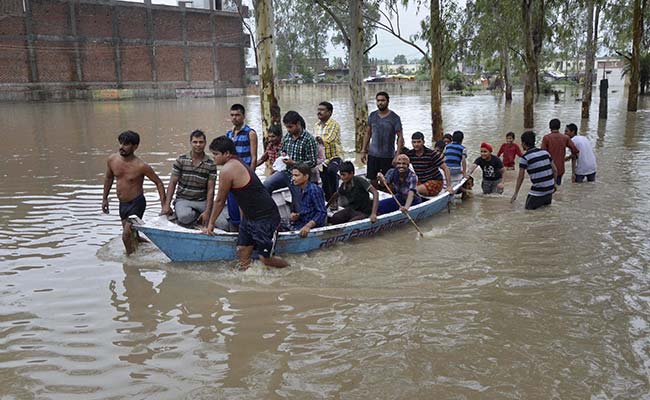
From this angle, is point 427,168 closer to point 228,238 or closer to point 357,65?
point 228,238

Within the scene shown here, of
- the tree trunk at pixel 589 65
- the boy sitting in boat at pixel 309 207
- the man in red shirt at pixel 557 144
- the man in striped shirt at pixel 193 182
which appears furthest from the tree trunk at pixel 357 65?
the tree trunk at pixel 589 65

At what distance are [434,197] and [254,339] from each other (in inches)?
174

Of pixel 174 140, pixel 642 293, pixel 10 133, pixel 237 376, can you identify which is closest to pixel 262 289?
pixel 237 376

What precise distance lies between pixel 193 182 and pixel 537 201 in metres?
4.97

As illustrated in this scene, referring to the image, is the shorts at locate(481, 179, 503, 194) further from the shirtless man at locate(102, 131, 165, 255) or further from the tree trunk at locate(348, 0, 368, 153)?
the shirtless man at locate(102, 131, 165, 255)

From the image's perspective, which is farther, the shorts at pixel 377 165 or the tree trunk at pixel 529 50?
the tree trunk at pixel 529 50

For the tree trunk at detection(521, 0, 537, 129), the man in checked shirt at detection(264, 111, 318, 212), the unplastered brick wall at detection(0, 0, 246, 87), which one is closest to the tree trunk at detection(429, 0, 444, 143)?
the tree trunk at detection(521, 0, 537, 129)

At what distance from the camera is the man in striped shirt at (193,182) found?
6391mm

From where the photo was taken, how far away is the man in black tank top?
5.43m

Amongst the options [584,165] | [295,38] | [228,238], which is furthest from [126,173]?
[295,38]

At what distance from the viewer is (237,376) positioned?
3.93 meters

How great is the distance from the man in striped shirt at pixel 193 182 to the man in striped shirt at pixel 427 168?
321 cm

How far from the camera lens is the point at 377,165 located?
28.0 ft

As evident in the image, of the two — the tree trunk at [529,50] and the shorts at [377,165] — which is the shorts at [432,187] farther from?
the tree trunk at [529,50]
